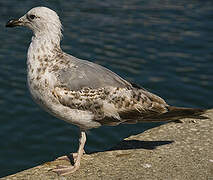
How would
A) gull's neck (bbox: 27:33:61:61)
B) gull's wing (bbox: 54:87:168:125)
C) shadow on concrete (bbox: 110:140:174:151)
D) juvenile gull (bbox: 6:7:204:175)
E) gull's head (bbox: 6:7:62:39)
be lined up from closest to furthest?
juvenile gull (bbox: 6:7:204:175)
gull's wing (bbox: 54:87:168:125)
gull's neck (bbox: 27:33:61:61)
gull's head (bbox: 6:7:62:39)
shadow on concrete (bbox: 110:140:174:151)

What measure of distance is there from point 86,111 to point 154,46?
8009 millimetres

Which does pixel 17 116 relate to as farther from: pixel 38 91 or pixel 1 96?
pixel 38 91

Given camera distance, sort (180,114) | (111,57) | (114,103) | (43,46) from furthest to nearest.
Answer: (111,57)
(180,114)
(114,103)
(43,46)

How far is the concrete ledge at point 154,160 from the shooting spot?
781 centimetres

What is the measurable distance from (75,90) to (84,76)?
0.88 feet

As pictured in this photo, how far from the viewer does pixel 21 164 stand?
1047 cm

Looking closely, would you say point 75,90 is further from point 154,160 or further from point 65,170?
point 154,160

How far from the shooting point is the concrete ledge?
7.81 metres

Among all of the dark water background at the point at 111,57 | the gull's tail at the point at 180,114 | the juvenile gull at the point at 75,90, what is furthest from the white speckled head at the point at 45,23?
the dark water background at the point at 111,57

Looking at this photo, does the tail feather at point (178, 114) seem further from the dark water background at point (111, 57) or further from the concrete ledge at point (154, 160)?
the dark water background at point (111, 57)

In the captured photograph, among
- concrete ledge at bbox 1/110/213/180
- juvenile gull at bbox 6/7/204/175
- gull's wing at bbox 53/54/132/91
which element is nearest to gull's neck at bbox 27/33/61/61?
juvenile gull at bbox 6/7/204/175

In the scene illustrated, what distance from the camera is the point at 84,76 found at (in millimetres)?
7961

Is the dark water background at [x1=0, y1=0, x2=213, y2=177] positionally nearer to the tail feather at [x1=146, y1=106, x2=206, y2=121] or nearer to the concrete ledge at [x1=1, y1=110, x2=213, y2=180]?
the concrete ledge at [x1=1, y1=110, x2=213, y2=180]

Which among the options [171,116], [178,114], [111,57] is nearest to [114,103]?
[171,116]
